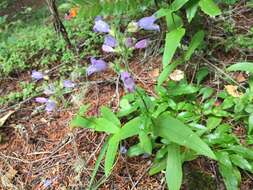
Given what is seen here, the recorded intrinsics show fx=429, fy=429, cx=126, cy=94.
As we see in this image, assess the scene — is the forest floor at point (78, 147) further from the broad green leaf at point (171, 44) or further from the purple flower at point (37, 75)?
the broad green leaf at point (171, 44)

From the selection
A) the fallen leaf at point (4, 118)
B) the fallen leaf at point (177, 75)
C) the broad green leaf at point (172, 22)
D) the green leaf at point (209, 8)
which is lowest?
the fallen leaf at point (177, 75)

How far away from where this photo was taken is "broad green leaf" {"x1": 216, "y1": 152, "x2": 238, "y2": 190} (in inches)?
81.5

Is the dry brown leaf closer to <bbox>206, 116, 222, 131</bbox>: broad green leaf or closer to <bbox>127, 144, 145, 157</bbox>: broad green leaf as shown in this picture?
<bbox>206, 116, 222, 131</bbox>: broad green leaf

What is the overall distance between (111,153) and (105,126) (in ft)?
0.61

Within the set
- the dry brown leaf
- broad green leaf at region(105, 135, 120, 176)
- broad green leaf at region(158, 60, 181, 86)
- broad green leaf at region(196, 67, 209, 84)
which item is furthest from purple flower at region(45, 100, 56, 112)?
the dry brown leaf

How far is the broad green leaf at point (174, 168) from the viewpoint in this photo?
204 centimetres

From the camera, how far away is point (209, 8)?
7.68 feet

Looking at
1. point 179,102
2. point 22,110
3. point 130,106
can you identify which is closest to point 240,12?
point 179,102

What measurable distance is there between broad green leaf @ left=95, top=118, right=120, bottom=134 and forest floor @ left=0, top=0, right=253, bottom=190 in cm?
15

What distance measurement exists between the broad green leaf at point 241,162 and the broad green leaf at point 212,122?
207 millimetres

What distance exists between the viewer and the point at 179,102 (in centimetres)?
Answer: 248

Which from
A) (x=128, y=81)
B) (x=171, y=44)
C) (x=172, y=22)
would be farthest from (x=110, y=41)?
Result: (x=172, y=22)

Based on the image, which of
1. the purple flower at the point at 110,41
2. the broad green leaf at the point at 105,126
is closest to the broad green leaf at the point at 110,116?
the broad green leaf at the point at 105,126

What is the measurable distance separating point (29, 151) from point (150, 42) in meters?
1.09
